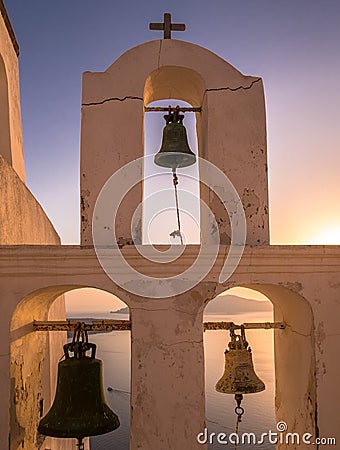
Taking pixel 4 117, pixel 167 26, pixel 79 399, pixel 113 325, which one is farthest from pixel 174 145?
pixel 4 117

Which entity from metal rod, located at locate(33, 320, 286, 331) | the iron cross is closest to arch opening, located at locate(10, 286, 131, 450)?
metal rod, located at locate(33, 320, 286, 331)

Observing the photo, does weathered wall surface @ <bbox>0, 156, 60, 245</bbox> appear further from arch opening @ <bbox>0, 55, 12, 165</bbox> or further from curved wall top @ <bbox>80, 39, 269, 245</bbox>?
curved wall top @ <bbox>80, 39, 269, 245</bbox>

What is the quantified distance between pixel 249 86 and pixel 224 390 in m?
2.51

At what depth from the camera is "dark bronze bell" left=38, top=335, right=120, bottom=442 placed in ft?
10.7

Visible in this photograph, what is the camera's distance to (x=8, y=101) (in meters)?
6.23

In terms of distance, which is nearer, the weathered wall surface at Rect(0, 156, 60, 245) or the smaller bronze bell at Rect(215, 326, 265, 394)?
the smaller bronze bell at Rect(215, 326, 265, 394)

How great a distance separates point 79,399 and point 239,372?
4.75 feet

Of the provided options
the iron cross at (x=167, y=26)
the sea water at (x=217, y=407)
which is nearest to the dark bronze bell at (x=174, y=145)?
the iron cross at (x=167, y=26)

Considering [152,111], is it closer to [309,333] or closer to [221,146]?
[221,146]

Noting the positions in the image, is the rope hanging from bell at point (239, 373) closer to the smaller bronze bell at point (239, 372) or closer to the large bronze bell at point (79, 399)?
the smaller bronze bell at point (239, 372)

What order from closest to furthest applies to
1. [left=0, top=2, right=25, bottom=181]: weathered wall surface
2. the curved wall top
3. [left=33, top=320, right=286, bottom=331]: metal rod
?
the curved wall top < [left=33, top=320, right=286, bottom=331]: metal rod < [left=0, top=2, right=25, bottom=181]: weathered wall surface

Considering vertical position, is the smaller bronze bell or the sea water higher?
the smaller bronze bell

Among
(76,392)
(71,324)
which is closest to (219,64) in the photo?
(71,324)

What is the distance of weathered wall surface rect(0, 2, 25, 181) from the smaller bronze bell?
11.5 feet
